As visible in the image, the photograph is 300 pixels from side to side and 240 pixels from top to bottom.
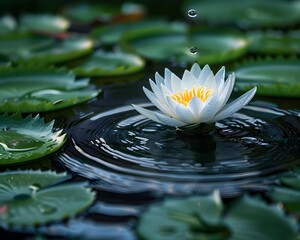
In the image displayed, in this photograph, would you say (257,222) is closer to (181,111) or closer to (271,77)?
(181,111)

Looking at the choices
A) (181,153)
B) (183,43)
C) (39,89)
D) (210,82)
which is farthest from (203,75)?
(183,43)

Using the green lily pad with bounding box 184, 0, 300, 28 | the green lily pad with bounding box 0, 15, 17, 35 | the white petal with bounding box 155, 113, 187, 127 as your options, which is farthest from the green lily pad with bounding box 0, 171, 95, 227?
the green lily pad with bounding box 184, 0, 300, 28

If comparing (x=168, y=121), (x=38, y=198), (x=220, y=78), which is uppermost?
(x=220, y=78)

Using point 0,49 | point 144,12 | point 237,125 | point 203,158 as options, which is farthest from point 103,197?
point 144,12

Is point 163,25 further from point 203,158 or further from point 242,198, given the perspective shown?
point 242,198

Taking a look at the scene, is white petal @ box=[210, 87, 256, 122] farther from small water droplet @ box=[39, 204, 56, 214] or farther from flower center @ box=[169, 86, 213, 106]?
small water droplet @ box=[39, 204, 56, 214]
